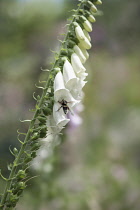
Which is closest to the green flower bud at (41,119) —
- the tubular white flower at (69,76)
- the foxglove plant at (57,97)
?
the foxglove plant at (57,97)

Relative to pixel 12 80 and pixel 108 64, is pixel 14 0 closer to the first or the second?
pixel 12 80

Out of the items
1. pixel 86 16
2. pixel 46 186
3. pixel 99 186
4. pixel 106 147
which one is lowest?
pixel 86 16

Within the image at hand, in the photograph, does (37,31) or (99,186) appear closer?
(99,186)

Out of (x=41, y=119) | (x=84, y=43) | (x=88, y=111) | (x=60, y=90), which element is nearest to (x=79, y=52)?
(x=84, y=43)

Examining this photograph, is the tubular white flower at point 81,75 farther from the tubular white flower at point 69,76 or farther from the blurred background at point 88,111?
the blurred background at point 88,111

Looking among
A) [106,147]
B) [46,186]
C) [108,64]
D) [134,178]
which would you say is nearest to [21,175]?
[46,186]

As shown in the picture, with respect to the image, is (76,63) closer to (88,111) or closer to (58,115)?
(58,115)

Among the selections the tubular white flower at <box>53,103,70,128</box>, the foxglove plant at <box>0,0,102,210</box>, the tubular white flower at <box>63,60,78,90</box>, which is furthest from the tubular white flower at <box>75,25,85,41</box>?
the tubular white flower at <box>53,103,70,128</box>
